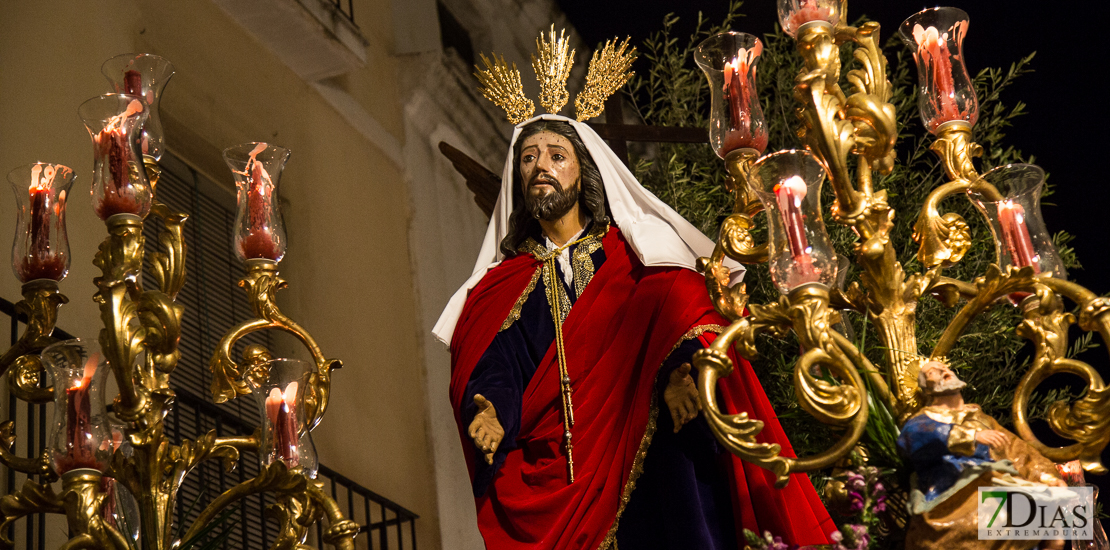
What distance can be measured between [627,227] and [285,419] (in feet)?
4.11

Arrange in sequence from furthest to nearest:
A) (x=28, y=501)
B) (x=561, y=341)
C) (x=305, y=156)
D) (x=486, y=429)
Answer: (x=305, y=156) < (x=561, y=341) < (x=486, y=429) < (x=28, y=501)

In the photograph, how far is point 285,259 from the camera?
5965 millimetres

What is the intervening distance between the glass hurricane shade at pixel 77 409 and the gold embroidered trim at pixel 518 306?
1.24m

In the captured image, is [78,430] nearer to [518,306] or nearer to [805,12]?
[518,306]

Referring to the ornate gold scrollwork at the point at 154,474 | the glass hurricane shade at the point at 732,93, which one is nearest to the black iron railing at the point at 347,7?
the glass hurricane shade at the point at 732,93

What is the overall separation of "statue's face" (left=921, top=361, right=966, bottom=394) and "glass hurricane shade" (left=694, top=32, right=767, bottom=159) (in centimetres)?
89

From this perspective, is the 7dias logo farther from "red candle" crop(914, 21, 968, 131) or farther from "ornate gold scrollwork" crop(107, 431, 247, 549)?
"ornate gold scrollwork" crop(107, 431, 247, 549)

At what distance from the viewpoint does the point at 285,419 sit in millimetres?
3604

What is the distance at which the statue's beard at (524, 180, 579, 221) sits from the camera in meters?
4.46

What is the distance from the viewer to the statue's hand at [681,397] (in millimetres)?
3824

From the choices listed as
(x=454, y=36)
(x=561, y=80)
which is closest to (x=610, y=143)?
(x=561, y=80)

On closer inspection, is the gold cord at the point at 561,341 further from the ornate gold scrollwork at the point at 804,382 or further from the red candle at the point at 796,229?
the red candle at the point at 796,229

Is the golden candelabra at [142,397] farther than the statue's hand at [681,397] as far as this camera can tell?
No

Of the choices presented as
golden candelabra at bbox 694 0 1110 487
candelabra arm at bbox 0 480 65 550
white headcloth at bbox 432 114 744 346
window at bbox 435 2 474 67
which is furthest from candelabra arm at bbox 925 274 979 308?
window at bbox 435 2 474 67
